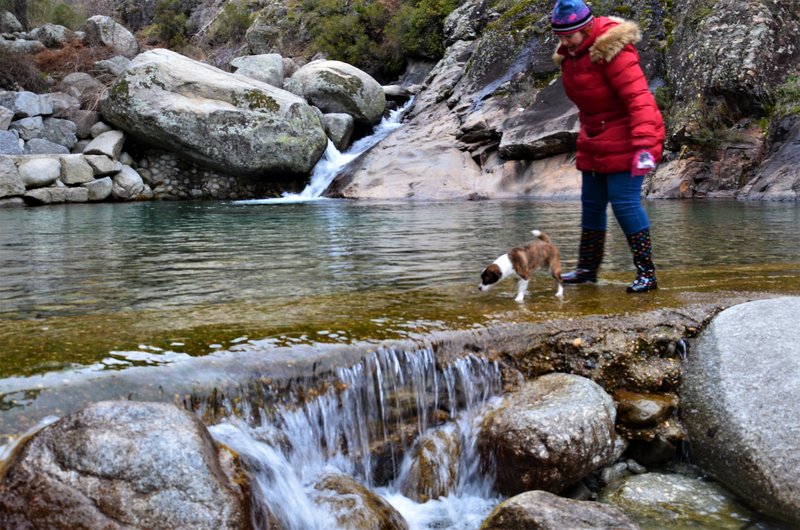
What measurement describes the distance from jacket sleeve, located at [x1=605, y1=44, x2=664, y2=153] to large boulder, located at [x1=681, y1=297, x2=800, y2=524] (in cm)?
134

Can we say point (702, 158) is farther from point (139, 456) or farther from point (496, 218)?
point (139, 456)

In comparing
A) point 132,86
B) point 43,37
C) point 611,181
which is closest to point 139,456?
point 611,181

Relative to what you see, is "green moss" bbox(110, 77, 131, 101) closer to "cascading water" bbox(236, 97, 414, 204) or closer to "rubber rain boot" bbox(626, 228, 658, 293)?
"cascading water" bbox(236, 97, 414, 204)

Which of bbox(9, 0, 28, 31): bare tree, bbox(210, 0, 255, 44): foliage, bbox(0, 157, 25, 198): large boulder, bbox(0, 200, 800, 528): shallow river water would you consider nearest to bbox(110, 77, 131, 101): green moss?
bbox(0, 157, 25, 198): large boulder

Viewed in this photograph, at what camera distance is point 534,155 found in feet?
67.2

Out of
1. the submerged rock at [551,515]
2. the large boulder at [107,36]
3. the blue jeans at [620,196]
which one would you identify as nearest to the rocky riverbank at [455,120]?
the large boulder at [107,36]

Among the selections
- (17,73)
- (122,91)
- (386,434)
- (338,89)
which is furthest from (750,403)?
(17,73)

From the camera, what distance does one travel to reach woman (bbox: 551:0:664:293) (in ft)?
15.9

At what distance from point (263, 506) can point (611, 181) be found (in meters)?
3.57

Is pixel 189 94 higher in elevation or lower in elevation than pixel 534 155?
higher

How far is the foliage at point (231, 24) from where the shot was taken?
1588 inches

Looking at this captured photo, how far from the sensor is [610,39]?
15.8ft

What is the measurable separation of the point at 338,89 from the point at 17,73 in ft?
39.0

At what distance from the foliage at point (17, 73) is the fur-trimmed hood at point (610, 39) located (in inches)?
1003
